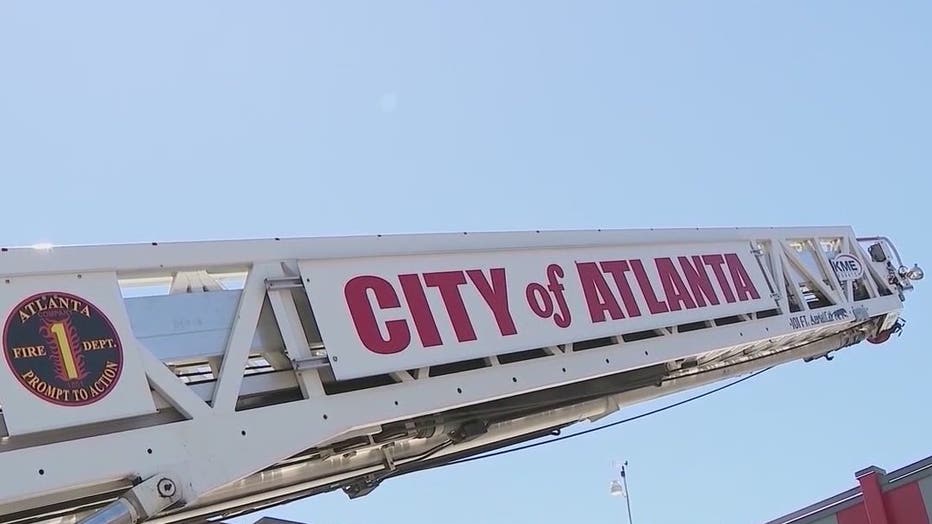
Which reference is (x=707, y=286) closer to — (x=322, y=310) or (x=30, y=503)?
(x=322, y=310)

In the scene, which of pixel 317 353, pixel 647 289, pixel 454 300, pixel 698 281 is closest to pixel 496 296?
pixel 454 300

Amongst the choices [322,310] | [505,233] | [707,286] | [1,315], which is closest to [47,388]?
[1,315]

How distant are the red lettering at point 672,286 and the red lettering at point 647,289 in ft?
0.38

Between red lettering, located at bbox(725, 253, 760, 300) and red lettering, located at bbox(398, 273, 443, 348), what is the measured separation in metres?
3.08

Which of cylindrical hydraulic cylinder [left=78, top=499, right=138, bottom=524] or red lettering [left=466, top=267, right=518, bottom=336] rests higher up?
red lettering [left=466, top=267, right=518, bottom=336]

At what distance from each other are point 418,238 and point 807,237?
4.46 m

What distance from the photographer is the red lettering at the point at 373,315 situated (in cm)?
491

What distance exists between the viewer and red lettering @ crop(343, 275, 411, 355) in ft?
16.1

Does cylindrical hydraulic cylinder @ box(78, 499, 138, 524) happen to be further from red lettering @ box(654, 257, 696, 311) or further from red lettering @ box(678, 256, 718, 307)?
red lettering @ box(678, 256, 718, 307)

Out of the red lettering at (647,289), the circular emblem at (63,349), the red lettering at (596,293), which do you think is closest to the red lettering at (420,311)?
the red lettering at (596,293)

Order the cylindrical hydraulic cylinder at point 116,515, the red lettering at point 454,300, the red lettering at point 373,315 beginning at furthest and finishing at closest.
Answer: the red lettering at point 454,300 < the red lettering at point 373,315 < the cylindrical hydraulic cylinder at point 116,515

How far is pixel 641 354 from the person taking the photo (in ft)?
20.9

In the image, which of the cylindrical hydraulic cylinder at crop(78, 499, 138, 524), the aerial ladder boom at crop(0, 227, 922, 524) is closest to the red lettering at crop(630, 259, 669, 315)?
the aerial ladder boom at crop(0, 227, 922, 524)

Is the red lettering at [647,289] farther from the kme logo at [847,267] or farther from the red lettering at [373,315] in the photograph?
the kme logo at [847,267]
